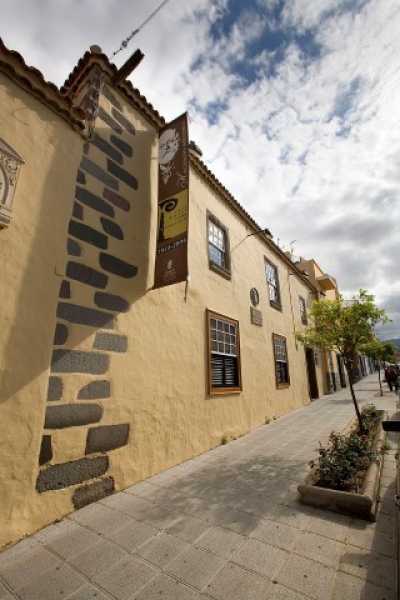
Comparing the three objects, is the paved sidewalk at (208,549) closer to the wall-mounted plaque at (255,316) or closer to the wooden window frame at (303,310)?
the wall-mounted plaque at (255,316)

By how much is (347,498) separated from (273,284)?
8.79 meters

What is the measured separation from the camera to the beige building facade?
10.3 feet

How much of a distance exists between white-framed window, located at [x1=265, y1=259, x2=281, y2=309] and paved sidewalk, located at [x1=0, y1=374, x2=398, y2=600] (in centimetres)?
717

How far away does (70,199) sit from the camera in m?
3.99

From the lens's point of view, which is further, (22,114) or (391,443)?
(391,443)

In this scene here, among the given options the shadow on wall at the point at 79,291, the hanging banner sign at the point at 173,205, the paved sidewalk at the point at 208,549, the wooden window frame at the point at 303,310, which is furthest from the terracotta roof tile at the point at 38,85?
the wooden window frame at the point at 303,310

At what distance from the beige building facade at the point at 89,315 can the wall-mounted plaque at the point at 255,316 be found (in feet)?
6.55

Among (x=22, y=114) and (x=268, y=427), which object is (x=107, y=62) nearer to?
(x=22, y=114)

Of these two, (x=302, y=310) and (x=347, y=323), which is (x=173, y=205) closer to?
(x=347, y=323)

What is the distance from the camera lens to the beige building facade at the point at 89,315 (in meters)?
3.15

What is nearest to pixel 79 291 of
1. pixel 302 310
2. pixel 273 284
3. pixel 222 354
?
pixel 222 354

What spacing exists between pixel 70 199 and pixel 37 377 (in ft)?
7.50

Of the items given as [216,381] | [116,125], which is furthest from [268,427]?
[116,125]

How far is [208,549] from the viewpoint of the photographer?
8.63 feet
